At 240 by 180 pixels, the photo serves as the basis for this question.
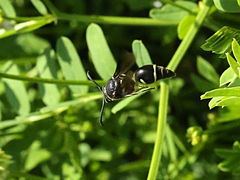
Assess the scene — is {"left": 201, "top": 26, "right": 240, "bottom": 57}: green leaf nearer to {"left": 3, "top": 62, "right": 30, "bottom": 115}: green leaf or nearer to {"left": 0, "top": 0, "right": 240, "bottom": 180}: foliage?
{"left": 0, "top": 0, "right": 240, "bottom": 180}: foliage

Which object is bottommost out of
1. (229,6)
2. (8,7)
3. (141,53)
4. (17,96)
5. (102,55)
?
(229,6)

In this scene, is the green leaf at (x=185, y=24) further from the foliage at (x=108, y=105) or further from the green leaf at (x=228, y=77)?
the green leaf at (x=228, y=77)

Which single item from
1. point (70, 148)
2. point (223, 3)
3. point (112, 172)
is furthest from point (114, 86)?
point (112, 172)

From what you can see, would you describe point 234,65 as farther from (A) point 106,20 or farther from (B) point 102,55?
(A) point 106,20

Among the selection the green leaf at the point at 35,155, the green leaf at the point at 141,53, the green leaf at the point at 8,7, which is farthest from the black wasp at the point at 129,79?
the green leaf at the point at 35,155

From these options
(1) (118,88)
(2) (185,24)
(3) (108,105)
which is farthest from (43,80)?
(3) (108,105)

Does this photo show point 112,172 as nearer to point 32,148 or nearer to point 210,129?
point 32,148

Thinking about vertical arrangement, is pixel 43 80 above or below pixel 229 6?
above
